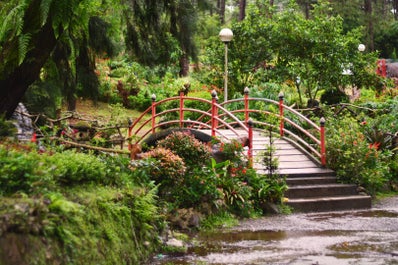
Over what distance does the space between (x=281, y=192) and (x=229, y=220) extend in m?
1.68

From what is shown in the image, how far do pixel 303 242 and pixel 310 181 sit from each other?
4131 millimetres

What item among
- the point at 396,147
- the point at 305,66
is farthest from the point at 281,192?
the point at 305,66

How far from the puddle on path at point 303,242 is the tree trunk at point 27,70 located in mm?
2954

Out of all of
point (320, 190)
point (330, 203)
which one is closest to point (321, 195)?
point (320, 190)

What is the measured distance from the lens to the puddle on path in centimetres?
884

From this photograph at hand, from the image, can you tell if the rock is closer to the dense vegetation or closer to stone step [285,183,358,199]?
the dense vegetation

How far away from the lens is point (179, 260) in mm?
8898

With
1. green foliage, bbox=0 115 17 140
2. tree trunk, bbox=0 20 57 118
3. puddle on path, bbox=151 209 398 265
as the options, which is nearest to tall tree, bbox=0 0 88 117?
tree trunk, bbox=0 20 57 118

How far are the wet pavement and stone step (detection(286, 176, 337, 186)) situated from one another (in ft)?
3.88

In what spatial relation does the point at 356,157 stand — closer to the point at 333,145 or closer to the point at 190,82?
the point at 333,145

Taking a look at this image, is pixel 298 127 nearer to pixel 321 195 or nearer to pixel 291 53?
pixel 321 195

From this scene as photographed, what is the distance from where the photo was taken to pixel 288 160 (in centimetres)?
1531

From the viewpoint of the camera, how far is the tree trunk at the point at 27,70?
900 centimetres

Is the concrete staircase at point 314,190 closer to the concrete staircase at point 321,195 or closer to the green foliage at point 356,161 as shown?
the concrete staircase at point 321,195
